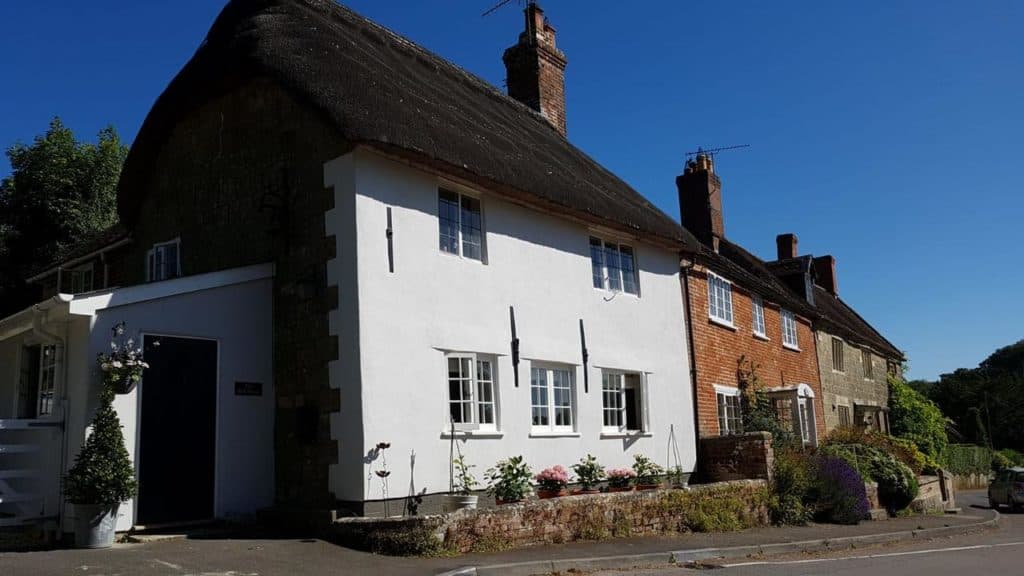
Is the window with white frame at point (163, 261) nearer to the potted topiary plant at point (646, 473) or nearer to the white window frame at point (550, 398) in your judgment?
the white window frame at point (550, 398)

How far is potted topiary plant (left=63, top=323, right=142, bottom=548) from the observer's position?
921 centimetres

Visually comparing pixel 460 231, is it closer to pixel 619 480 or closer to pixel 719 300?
pixel 619 480

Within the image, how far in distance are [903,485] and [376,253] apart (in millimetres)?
13770

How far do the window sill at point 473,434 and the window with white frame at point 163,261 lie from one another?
5.76 meters

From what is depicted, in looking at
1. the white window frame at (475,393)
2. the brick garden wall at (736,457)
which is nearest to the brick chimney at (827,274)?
the brick garden wall at (736,457)

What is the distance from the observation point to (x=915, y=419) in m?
34.4

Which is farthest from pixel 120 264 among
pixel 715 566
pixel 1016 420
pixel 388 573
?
pixel 1016 420

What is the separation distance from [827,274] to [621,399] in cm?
2801

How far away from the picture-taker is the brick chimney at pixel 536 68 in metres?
21.0

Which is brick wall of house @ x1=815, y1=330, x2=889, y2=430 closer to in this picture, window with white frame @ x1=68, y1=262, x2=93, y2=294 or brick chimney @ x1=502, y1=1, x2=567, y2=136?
brick chimney @ x1=502, y1=1, x2=567, y2=136

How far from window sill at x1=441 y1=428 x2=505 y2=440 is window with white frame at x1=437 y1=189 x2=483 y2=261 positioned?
8.56 ft

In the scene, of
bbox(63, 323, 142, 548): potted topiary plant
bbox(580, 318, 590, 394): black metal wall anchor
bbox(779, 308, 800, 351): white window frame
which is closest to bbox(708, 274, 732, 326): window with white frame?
bbox(779, 308, 800, 351): white window frame

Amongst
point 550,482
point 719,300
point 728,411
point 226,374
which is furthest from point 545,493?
point 719,300

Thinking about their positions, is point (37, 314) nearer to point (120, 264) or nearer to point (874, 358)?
point (120, 264)
